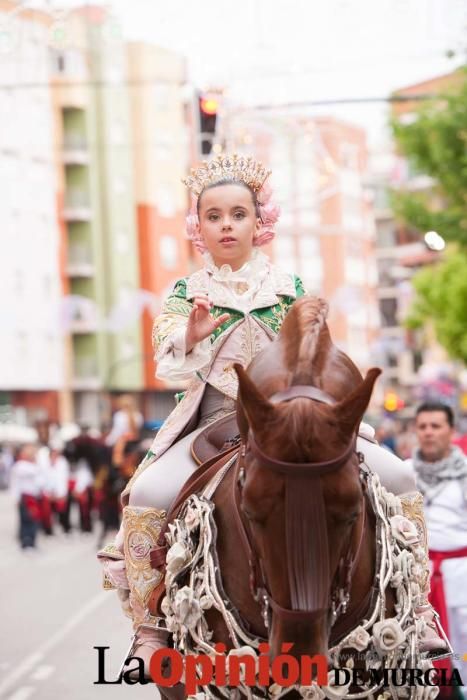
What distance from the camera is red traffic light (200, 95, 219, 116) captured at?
2114 cm

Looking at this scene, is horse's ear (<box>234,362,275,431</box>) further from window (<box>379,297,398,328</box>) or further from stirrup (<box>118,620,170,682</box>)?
window (<box>379,297,398,328</box>)

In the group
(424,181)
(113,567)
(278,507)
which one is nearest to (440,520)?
(113,567)

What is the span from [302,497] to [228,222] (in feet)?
6.55

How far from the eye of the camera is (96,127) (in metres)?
79.8

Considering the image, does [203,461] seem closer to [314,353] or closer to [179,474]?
[179,474]

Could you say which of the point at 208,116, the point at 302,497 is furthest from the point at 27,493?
the point at 302,497

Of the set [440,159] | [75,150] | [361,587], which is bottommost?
[361,587]

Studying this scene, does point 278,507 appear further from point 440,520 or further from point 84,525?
point 84,525

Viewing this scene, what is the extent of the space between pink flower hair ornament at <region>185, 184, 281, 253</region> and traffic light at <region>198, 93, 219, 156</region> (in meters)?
14.8

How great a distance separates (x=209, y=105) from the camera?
69.4 ft

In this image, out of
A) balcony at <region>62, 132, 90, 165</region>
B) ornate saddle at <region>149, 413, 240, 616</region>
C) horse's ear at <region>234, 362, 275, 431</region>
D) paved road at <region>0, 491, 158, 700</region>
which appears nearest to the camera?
horse's ear at <region>234, 362, 275, 431</region>

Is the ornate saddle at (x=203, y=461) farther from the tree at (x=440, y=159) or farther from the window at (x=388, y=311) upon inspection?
the window at (x=388, y=311)

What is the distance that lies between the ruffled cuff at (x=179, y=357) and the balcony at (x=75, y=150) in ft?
243

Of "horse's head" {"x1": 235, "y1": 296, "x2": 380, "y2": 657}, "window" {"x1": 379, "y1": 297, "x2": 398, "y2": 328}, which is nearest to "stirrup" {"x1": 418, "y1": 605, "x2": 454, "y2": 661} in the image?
"horse's head" {"x1": 235, "y1": 296, "x2": 380, "y2": 657}
